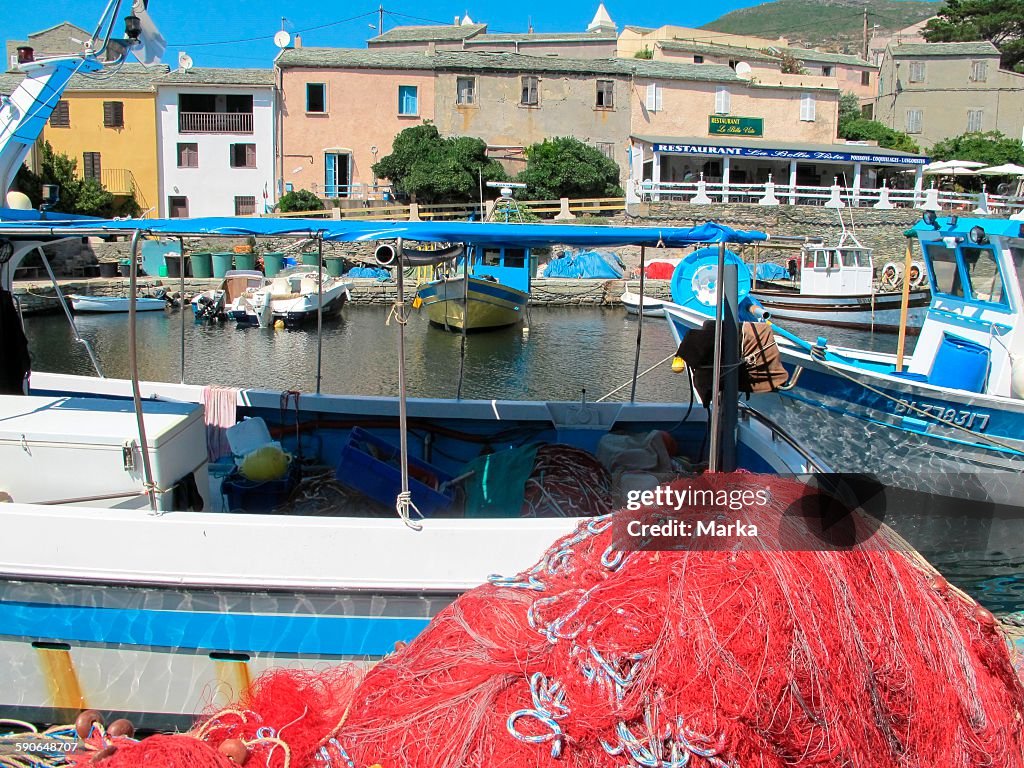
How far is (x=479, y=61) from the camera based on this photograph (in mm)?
42125

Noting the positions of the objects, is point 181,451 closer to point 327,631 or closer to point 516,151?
point 327,631

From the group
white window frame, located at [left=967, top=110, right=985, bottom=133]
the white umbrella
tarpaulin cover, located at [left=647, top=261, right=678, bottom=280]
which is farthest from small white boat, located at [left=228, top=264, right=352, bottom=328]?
white window frame, located at [left=967, top=110, right=985, bottom=133]

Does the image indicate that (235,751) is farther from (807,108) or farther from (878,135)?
(878,135)

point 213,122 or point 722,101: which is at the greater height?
point 722,101

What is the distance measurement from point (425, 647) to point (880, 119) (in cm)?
6007

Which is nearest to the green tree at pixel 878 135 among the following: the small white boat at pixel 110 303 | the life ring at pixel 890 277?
the life ring at pixel 890 277

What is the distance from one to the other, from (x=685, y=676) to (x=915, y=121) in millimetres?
58453

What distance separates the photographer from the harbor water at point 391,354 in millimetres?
18016

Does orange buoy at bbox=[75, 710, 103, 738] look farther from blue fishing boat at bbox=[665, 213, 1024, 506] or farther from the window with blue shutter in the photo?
the window with blue shutter

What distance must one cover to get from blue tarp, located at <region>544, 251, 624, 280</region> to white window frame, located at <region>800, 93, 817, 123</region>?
63.7 feet

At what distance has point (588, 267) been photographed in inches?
1340

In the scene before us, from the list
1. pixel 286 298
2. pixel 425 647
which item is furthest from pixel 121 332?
pixel 425 647

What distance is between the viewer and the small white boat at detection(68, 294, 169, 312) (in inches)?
1075

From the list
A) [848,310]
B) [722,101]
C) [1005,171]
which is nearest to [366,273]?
[848,310]
